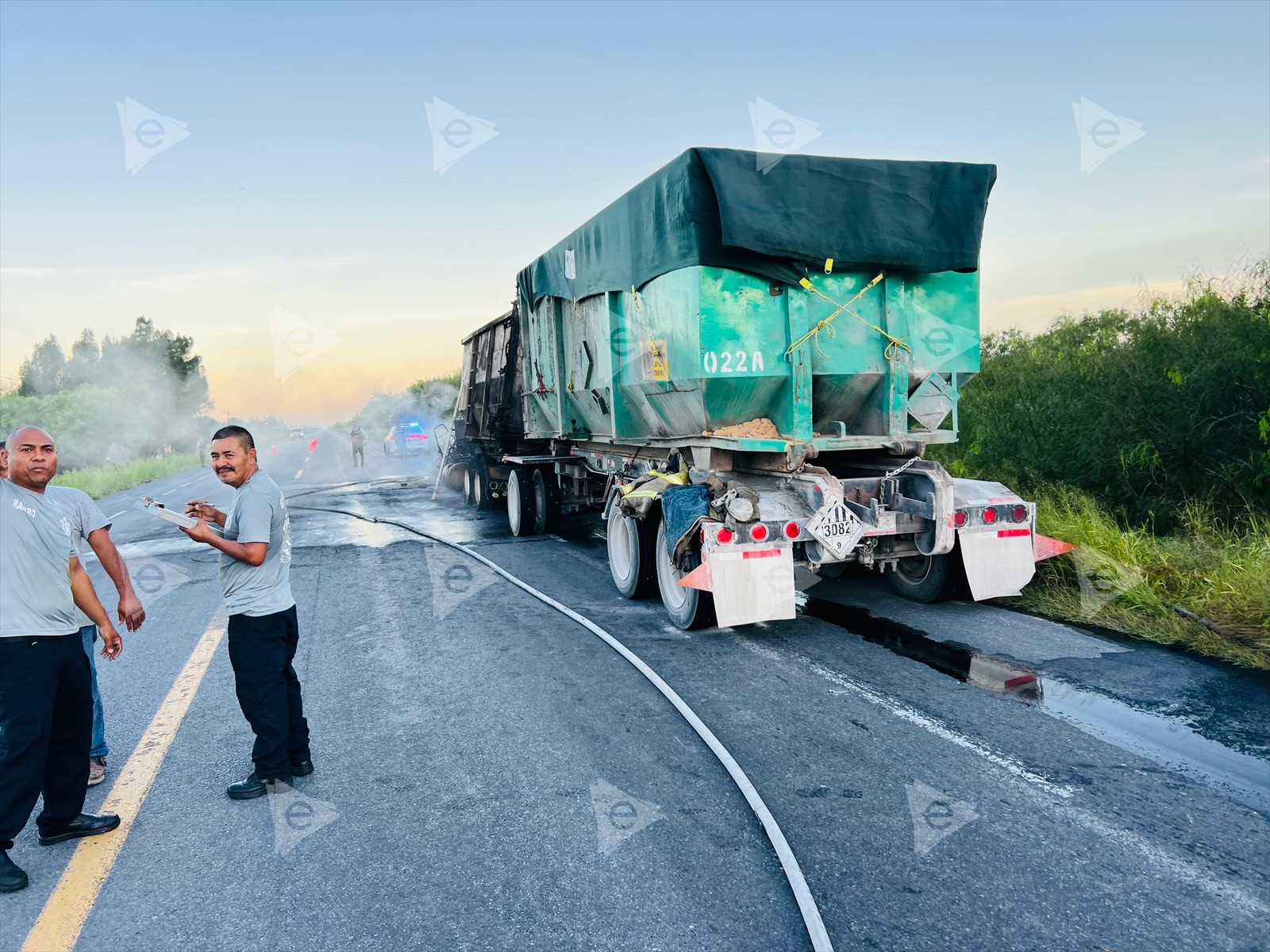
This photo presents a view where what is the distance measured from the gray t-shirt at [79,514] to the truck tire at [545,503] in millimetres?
7920

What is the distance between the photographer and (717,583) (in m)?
5.74

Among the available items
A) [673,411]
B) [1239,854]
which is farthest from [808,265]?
[1239,854]

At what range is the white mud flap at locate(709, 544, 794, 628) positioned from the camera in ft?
18.9

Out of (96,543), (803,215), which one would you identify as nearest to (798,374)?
(803,215)

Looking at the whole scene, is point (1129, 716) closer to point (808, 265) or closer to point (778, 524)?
point (778, 524)

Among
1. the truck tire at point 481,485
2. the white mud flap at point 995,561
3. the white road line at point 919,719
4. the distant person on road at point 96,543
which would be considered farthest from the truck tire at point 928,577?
the truck tire at point 481,485

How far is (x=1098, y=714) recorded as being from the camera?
4.54 metres

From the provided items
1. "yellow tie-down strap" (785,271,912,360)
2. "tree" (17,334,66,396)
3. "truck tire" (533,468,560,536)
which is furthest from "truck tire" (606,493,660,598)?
"tree" (17,334,66,396)

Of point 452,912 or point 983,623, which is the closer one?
point 452,912

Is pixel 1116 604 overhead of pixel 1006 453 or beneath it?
beneath

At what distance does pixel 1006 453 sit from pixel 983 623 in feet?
14.9

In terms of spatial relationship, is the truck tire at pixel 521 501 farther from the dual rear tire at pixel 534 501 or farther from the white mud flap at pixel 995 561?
the white mud flap at pixel 995 561

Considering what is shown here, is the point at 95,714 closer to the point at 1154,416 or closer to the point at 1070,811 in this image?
the point at 1070,811

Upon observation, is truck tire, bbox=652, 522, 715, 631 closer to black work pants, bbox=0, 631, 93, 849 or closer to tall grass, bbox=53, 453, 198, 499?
black work pants, bbox=0, 631, 93, 849
